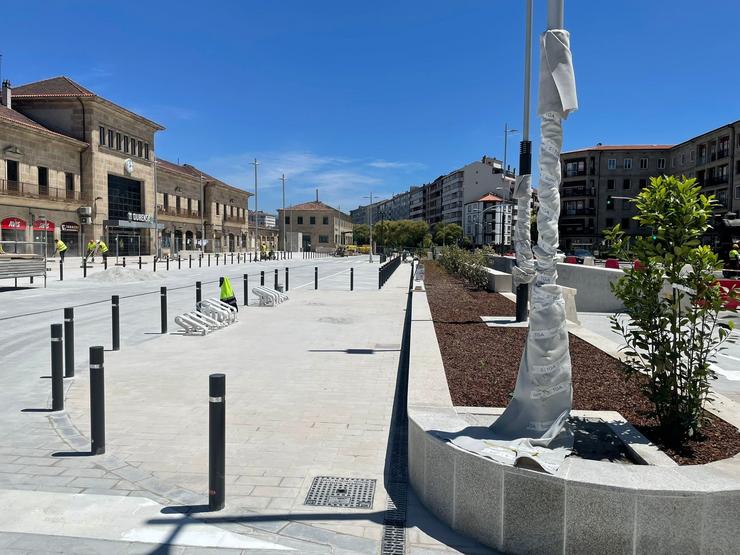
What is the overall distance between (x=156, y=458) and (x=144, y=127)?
58.6 m

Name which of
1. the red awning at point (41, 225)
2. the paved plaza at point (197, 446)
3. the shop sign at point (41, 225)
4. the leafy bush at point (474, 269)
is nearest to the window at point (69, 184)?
the shop sign at point (41, 225)

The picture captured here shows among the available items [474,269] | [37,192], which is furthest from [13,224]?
[474,269]

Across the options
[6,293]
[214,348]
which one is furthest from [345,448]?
[6,293]

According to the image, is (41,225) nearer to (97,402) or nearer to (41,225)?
(41,225)

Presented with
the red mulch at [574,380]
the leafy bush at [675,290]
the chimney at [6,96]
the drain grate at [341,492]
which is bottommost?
the drain grate at [341,492]

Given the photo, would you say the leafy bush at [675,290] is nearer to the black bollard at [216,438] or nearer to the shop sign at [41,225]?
the black bollard at [216,438]

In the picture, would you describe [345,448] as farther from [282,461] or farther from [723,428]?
[723,428]

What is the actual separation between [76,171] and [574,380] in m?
50.7

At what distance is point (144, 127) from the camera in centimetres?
5709

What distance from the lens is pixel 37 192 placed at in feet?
141

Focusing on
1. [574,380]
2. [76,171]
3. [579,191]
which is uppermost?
[579,191]

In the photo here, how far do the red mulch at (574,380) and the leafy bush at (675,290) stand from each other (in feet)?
0.69

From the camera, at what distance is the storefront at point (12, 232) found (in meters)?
39.3

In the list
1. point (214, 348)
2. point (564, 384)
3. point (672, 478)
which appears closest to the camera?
point (672, 478)
